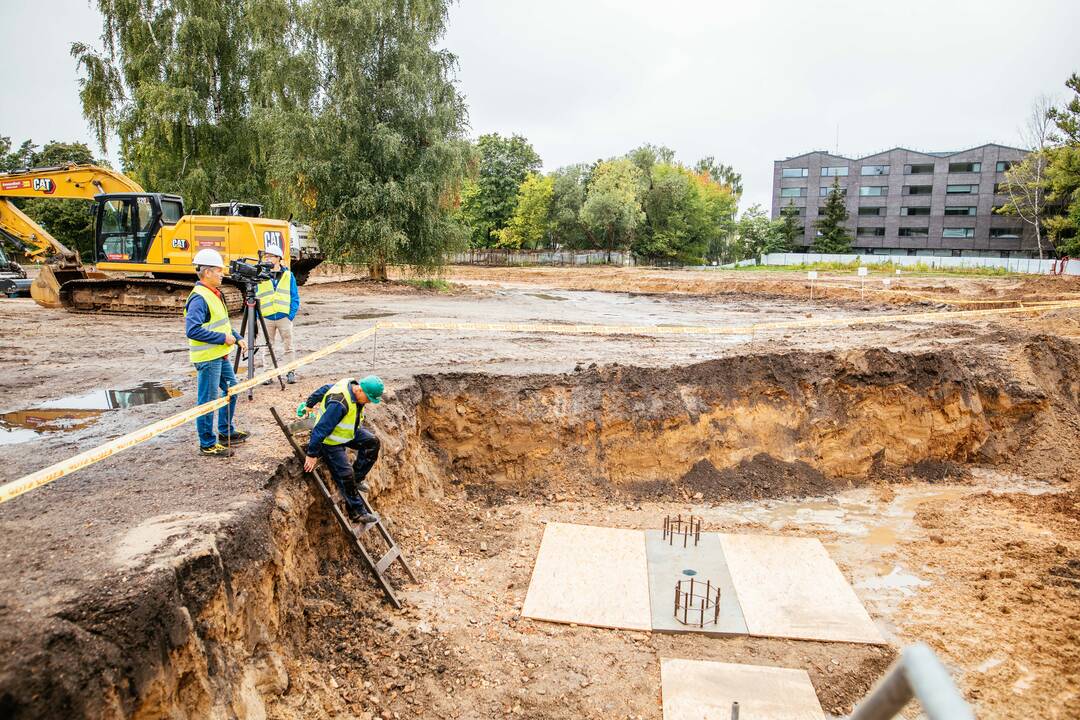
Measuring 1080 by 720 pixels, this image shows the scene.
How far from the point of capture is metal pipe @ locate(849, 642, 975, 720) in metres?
1.02

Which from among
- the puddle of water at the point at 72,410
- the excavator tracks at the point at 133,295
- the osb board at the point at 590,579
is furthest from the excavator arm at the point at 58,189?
the osb board at the point at 590,579

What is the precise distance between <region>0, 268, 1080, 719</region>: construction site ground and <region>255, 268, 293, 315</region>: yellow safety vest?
1079 mm

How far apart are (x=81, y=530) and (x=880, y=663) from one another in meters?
6.63

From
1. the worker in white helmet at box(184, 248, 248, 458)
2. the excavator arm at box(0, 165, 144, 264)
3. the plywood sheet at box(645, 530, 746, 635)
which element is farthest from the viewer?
the excavator arm at box(0, 165, 144, 264)

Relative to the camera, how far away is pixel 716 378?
34.8ft

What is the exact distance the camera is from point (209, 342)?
594 centimetres

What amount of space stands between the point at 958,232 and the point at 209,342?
63.8 m

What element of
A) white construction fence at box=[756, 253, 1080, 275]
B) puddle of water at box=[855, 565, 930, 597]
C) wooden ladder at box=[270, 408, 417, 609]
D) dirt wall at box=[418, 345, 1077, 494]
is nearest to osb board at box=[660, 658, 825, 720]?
puddle of water at box=[855, 565, 930, 597]

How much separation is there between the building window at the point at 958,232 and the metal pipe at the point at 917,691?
215ft

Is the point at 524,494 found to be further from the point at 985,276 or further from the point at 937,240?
the point at 937,240

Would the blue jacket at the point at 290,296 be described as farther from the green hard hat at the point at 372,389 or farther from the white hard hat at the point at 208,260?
the green hard hat at the point at 372,389

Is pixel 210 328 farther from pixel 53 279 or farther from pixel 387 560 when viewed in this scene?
pixel 53 279

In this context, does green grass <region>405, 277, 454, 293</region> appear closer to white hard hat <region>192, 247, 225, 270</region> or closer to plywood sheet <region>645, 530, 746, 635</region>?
plywood sheet <region>645, 530, 746, 635</region>

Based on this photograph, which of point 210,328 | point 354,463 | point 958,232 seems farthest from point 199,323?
point 958,232
